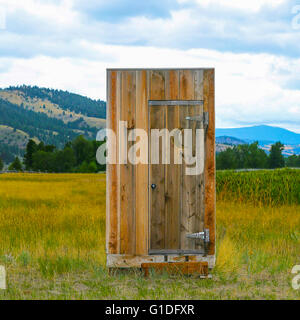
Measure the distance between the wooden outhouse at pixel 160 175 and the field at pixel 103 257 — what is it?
504 millimetres

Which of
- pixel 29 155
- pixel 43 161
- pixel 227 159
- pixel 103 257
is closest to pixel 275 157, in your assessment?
pixel 227 159

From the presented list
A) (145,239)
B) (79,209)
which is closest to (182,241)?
(145,239)

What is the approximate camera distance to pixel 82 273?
717 cm

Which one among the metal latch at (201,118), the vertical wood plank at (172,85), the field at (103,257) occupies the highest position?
the vertical wood plank at (172,85)

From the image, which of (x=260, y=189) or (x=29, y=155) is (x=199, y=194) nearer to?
(x=260, y=189)

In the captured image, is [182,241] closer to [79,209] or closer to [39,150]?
[79,209]

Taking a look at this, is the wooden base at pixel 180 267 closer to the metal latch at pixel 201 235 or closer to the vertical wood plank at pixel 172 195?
the vertical wood plank at pixel 172 195

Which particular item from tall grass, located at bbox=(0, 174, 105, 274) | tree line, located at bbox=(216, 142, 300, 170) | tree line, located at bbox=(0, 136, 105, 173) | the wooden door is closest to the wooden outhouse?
the wooden door

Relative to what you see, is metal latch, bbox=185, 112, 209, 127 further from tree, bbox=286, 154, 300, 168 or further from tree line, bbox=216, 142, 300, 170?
tree, bbox=286, 154, 300, 168

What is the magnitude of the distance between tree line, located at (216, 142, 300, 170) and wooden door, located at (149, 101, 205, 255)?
56.4 meters

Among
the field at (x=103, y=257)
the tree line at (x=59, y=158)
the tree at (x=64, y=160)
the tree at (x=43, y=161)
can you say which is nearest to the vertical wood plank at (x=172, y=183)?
the field at (x=103, y=257)

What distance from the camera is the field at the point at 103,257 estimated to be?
6191 mm

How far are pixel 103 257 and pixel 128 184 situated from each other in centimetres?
162

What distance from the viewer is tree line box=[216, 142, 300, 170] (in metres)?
62.0
